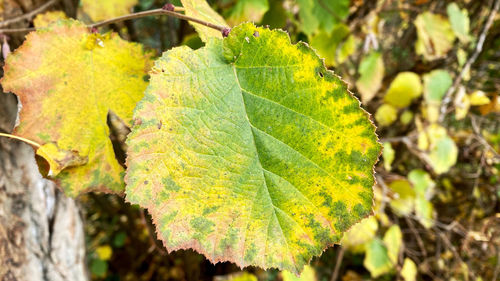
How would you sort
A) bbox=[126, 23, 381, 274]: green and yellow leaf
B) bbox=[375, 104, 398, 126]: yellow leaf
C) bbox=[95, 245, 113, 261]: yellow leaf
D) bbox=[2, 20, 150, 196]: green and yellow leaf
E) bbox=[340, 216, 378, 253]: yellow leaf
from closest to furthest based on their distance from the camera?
bbox=[126, 23, 381, 274]: green and yellow leaf → bbox=[2, 20, 150, 196]: green and yellow leaf → bbox=[340, 216, 378, 253]: yellow leaf → bbox=[375, 104, 398, 126]: yellow leaf → bbox=[95, 245, 113, 261]: yellow leaf

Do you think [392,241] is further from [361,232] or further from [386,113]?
[386,113]

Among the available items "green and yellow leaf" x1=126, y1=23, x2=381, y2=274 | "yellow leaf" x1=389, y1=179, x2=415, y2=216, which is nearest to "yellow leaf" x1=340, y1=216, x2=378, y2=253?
"yellow leaf" x1=389, y1=179, x2=415, y2=216

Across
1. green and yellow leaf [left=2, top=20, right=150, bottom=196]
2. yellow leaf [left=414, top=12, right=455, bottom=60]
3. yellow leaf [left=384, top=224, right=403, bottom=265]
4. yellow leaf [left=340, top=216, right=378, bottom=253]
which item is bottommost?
yellow leaf [left=384, top=224, right=403, bottom=265]

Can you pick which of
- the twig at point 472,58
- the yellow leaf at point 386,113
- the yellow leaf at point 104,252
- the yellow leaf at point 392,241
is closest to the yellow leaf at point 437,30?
the twig at point 472,58

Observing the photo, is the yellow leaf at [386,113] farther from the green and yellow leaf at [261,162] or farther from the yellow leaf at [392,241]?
the green and yellow leaf at [261,162]

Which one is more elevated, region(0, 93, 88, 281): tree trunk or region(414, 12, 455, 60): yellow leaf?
region(414, 12, 455, 60): yellow leaf

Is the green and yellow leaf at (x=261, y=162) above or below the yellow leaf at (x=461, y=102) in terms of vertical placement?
below

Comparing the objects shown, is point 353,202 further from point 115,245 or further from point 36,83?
point 115,245

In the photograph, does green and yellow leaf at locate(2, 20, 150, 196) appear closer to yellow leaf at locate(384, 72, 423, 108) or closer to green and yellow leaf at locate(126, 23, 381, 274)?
green and yellow leaf at locate(126, 23, 381, 274)
